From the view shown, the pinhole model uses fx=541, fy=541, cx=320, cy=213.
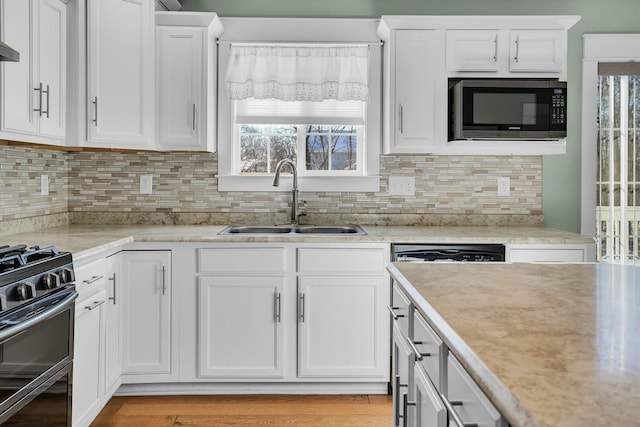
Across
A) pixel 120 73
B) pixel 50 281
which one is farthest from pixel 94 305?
pixel 120 73

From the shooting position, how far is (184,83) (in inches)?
127

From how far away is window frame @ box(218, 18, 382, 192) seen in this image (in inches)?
136

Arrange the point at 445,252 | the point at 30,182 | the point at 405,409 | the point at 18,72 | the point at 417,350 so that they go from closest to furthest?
the point at 417,350
the point at 405,409
the point at 18,72
the point at 445,252
the point at 30,182

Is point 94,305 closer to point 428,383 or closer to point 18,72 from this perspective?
point 18,72

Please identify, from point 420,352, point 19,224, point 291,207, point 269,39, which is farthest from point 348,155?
point 420,352

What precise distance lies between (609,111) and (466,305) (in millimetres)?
2902

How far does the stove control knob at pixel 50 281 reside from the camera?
5.96 ft

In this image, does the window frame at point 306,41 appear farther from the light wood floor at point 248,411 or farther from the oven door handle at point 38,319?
the oven door handle at point 38,319

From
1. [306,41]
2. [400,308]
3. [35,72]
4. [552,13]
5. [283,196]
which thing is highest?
[552,13]

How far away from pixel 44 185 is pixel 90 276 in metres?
1.12

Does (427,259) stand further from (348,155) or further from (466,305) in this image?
(466,305)

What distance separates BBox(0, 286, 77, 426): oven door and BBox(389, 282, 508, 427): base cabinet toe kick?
1.18 metres

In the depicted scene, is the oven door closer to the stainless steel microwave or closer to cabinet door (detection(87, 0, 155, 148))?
cabinet door (detection(87, 0, 155, 148))

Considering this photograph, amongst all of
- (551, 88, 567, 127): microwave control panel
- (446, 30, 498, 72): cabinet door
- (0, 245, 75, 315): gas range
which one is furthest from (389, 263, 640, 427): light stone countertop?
(446, 30, 498, 72): cabinet door
